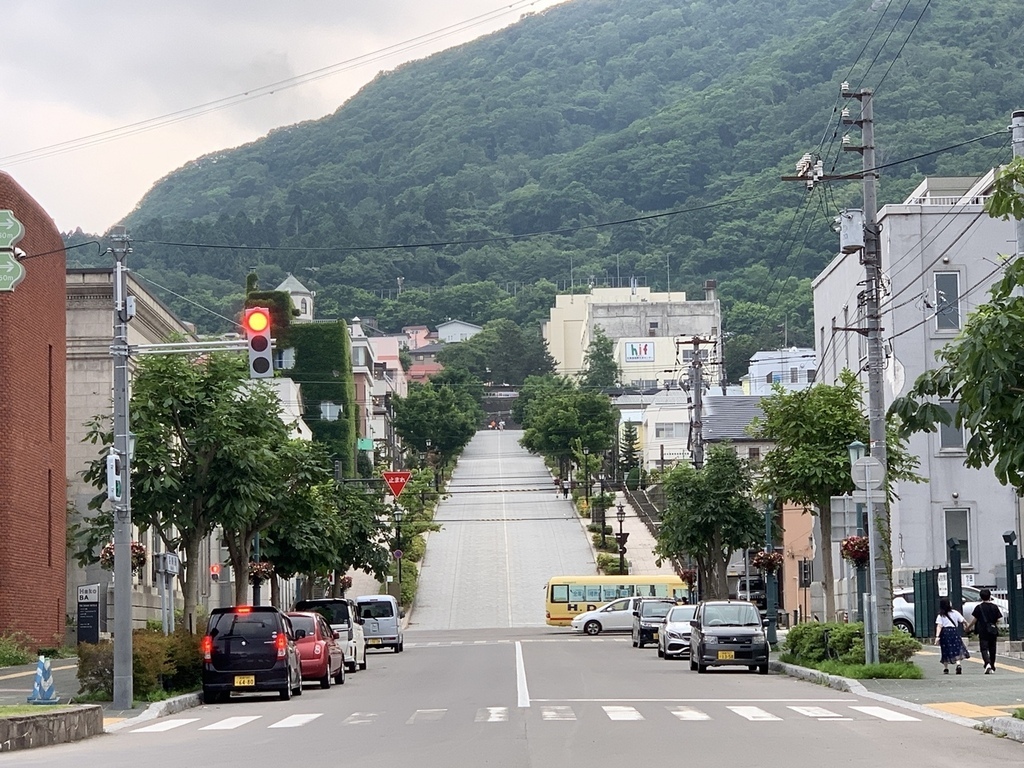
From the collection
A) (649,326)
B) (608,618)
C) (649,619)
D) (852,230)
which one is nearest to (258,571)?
(649,619)

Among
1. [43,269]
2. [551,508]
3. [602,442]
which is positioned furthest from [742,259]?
[43,269]

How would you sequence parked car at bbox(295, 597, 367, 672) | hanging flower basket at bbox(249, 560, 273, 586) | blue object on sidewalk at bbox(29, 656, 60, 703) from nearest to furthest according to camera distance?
blue object on sidewalk at bbox(29, 656, 60, 703), parked car at bbox(295, 597, 367, 672), hanging flower basket at bbox(249, 560, 273, 586)

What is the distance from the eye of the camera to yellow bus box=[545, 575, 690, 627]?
69.7 meters

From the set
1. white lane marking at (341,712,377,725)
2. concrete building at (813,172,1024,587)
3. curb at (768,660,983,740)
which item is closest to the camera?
curb at (768,660,983,740)

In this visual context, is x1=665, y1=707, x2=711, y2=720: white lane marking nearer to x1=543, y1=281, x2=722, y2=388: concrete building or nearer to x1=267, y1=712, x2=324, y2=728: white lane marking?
x1=267, y1=712, x2=324, y2=728: white lane marking

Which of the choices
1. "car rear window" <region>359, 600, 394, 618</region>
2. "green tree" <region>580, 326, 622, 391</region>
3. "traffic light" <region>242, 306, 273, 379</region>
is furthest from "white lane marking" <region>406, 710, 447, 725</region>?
"green tree" <region>580, 326, 622, 391</region>

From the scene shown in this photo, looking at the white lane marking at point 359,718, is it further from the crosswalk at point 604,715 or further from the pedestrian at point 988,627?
the pedestrian at point 988,627

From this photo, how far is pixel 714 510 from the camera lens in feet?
190

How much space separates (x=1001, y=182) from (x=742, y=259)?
549 feet

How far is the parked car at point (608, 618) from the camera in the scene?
65.4 meters

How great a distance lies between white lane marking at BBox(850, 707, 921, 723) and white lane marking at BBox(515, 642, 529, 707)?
5.05m

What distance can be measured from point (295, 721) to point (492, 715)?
274 centimetres

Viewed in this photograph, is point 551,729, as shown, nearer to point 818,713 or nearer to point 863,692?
point 818,713

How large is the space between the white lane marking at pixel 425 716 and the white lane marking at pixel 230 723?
2319 millimetres
